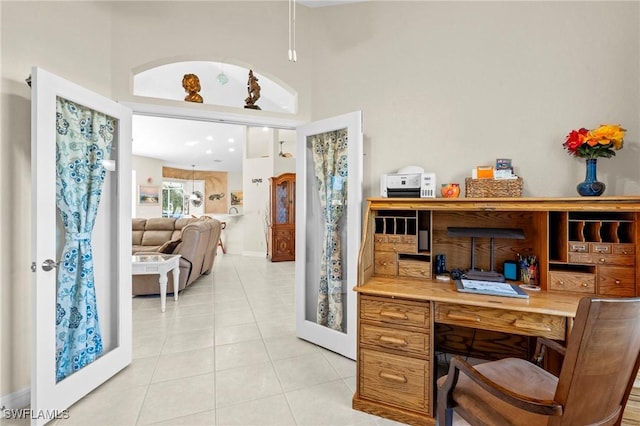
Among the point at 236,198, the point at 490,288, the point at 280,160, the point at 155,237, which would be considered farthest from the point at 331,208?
the point at 236,198

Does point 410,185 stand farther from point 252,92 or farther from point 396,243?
point 252,92

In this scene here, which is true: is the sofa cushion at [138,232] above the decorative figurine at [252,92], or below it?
below

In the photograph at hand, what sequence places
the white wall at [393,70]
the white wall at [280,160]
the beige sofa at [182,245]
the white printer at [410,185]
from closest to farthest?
1. the white wall at [393,70]
2. the white printer at [410,185]
3. the beige sofa at [182,245]
4. the white wall at [280,160]

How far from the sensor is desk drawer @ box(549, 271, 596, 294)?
1711mm

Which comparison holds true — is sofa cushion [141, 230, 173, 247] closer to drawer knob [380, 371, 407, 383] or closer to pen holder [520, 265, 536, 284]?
drawer knob [380, 371, 407, 383]

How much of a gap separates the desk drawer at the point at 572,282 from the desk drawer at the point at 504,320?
41cm

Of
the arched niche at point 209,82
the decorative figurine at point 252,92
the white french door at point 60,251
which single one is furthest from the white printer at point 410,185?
the white french door at point 60,251

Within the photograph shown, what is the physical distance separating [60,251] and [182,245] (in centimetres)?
247

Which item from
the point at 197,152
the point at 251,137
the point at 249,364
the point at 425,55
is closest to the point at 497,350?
the point at 249,364

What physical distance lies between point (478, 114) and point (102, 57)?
9.63 ft

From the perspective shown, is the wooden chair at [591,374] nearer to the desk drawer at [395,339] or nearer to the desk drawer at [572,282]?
the desk drawer at [395,339]

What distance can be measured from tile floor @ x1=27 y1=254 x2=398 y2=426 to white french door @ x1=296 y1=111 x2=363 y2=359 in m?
0.15

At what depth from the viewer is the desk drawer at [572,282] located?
171cm

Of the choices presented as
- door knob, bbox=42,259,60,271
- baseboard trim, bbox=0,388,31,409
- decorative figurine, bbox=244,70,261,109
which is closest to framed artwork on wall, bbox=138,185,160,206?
decorative figurine, bbox=244,70,261,109
